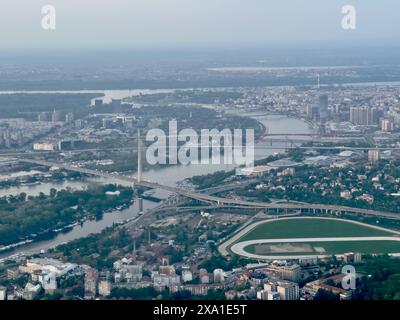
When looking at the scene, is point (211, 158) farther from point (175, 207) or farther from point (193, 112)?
point (193, 112)

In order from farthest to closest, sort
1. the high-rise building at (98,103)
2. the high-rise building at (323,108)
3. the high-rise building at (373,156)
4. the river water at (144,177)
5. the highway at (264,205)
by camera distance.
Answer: the high-rise building at (98,103) < the high-rise building at (323,108) < the high-rise building at (373,156) < the highway at (264,205) < the river water at (144,177)

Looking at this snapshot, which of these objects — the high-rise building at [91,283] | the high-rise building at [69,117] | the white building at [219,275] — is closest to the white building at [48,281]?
the high-rise building at [91,283]

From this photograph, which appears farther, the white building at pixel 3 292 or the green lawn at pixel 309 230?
the green lawn at pixel 309 230

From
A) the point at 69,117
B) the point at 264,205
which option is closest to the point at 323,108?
the point at 69,117

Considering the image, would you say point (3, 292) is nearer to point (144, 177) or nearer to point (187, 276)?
point (187, 276)

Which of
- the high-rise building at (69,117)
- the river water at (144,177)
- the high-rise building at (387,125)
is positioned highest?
the high-rise building at (69,117)

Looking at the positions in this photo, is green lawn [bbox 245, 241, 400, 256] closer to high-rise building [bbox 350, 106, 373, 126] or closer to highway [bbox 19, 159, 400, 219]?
highway [bbox 19, 159, 400, 219]

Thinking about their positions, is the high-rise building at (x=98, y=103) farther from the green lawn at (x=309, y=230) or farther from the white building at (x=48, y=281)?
the white building at (x=48, y=281)
